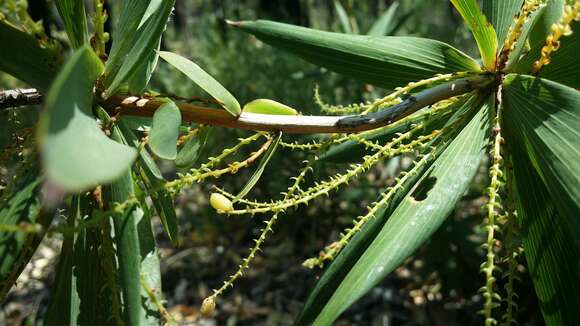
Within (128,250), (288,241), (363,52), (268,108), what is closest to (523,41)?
(363,52)

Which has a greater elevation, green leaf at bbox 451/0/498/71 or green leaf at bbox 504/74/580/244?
green leaf at bbox 451/0/498/71

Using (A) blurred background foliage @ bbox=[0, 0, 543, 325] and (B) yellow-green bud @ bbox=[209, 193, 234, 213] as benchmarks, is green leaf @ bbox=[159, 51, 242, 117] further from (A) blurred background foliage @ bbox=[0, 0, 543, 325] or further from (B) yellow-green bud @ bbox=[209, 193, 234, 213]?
(A) blurred background foliage @ bbox=[0, 0, 543, 325]

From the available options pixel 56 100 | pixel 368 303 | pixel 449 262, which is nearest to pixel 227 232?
pixel 368 303

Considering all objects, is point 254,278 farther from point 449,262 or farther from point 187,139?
point 187,139

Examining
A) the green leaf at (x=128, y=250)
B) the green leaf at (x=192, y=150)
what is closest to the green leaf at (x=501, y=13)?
the green leaf at (x=192, y=150)

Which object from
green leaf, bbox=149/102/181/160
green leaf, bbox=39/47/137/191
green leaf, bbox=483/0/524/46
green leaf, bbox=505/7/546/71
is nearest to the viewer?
green leaf, bbox=39/47/137/191

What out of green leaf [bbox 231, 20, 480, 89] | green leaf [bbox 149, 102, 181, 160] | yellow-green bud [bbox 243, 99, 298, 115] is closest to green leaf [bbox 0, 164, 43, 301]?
green leaf [bbox 149, 102, 181, 160]
